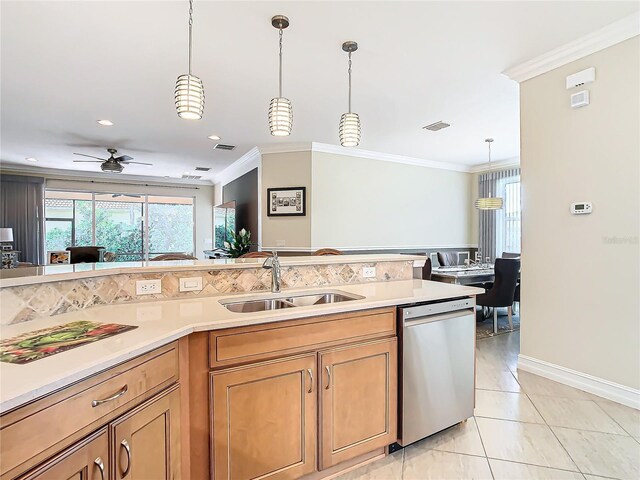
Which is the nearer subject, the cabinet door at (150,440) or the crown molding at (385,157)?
the cabinet door at (150,440)

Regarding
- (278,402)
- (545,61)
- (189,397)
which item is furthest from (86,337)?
(545,61)

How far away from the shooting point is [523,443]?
205 centimetres

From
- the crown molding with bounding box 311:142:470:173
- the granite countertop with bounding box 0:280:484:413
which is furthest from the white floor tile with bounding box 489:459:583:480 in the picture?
the crown molding with bounding box 311:142:470:173

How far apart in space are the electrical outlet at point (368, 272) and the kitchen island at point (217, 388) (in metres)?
0.40

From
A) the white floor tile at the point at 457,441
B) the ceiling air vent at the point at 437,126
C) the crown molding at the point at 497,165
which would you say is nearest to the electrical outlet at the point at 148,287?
the white floor tile at the point at 457,441

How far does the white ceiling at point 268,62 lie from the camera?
232 centimetres

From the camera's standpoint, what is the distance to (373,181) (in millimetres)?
6176

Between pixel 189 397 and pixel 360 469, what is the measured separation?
1069 millimetres

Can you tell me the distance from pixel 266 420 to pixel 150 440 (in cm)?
49

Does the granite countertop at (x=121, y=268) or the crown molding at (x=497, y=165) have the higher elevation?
the crown molding at (x=497, y=165)

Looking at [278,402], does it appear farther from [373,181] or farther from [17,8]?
[373,181]

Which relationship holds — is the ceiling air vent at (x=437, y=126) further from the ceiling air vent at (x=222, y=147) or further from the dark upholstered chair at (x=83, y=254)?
the dark upholstered chair at (x=83, y=254)

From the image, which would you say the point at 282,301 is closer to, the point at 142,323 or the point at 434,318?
the point at 142,323

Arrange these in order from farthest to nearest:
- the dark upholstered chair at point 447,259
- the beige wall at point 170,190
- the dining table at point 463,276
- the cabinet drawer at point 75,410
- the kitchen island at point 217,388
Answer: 1. the beige wall at point 170,190
2. the dark upholstered chair at point 447,259
3. the dining table at point 463,276
4. the kitchen island at point 217,388
5. the cabinet drawer at point 75,410
